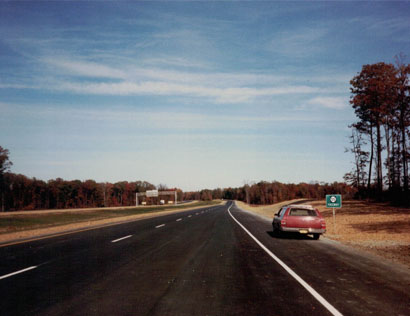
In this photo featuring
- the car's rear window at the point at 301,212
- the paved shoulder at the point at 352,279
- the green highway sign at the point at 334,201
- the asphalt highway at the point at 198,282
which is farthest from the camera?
the green highway sign at the point at 334,201

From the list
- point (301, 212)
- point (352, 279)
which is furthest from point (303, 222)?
point (352, 279)

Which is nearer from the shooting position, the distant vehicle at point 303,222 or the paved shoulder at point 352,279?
the paved shoulder at point 352,279

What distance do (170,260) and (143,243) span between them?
422cm

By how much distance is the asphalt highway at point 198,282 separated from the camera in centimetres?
545

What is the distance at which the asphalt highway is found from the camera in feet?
17.9

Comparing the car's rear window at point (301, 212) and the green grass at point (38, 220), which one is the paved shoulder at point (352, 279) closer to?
the car's rear window at point (301, 212)

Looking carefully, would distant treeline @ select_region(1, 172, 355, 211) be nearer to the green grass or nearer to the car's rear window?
the green grass

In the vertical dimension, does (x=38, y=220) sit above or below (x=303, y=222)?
below

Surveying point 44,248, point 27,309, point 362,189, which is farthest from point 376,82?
point 27,309

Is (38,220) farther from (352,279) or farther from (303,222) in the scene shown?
(352,279)

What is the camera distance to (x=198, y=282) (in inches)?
286

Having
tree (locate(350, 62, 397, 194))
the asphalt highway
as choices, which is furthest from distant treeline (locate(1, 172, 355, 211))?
the asphalt highway

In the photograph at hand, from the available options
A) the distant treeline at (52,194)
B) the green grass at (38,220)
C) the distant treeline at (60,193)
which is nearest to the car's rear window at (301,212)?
the green grass at (38,220)

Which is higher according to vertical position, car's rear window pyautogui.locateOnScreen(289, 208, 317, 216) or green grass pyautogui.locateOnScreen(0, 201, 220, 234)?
car's rear window pyautogui.locateOnScreen(289, 208, 317, 216)
